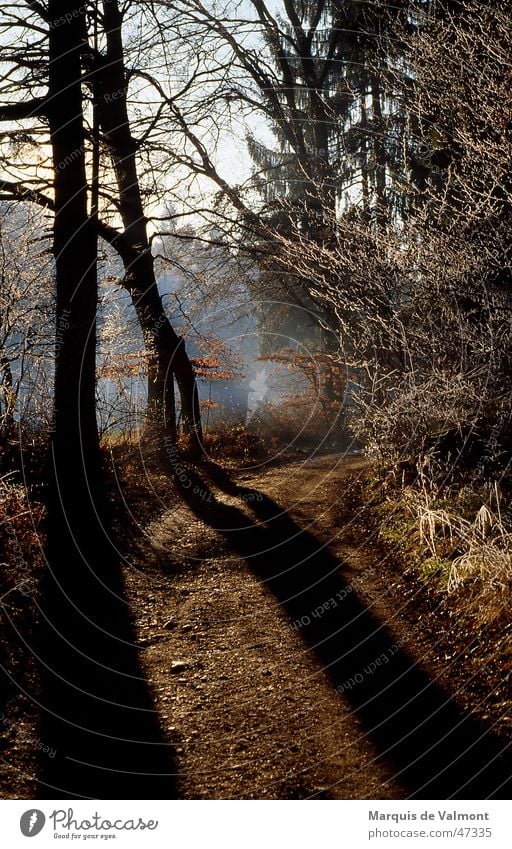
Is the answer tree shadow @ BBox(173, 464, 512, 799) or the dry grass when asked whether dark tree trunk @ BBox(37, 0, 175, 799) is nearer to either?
tree shadow @ BBox(173, 464, 512, 799)

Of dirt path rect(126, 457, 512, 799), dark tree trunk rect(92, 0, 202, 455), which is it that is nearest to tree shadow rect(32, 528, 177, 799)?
dirt path rect(126, 457, 512, 799)

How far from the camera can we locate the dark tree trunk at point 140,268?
1304cm

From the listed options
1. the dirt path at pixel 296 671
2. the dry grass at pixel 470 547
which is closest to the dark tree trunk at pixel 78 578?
the dirt path at pixel 296 671

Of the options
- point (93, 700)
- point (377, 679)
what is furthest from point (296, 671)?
point (93, 700)

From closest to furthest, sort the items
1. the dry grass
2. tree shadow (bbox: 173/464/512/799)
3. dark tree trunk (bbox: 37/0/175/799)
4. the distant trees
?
tree shadow (bbox: 173/464/512/799) → dark tree trunk (bbox: 37/0/175/799) → the dry grass → the distant trees

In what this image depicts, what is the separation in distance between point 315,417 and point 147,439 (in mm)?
9258

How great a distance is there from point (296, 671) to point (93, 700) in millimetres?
1486

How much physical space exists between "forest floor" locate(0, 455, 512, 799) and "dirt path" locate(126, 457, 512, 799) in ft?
0.04

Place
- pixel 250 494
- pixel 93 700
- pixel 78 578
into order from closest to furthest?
pixel 93 700
pixel 78 578
pixel 250 494

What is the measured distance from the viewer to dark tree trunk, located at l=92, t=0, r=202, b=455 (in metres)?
13.0

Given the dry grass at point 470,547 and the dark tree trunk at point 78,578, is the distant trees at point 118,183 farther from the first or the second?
the dry grass at point 470,547

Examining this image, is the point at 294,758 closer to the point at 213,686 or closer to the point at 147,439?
the point at 213,686

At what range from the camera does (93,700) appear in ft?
16.3

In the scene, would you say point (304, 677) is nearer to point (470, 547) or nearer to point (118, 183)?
point (470, 547)
